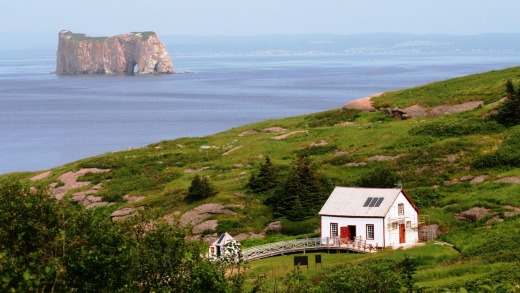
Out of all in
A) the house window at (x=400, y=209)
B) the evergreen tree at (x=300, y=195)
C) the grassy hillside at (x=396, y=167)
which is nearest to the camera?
the grassy hillside at (x=396, y=167)

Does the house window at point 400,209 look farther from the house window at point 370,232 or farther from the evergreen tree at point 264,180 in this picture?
the evergreen tree at point 264,180

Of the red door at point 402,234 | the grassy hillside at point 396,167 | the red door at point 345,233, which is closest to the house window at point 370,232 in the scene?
the red door at point 345,233

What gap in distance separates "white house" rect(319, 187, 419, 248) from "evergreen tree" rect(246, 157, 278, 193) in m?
11.7

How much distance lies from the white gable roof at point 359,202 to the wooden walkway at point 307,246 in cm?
172

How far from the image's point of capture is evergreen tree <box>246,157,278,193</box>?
67750mm

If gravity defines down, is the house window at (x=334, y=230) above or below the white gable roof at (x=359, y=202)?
below

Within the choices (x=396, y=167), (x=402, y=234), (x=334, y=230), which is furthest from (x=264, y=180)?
(x=402, y=234)

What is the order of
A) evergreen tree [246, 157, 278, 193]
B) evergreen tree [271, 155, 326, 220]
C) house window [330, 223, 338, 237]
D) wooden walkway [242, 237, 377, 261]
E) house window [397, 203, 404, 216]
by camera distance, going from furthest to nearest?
evergreen tree [246, 157, 278, 193] → evergreen tree [271, 155, 326, 220] → house window [330, 223, 338, 237] → house window [397, 203, 404, 216] → wooden walkway [242, 237, 377, 261]

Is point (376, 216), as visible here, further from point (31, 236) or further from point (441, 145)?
point (31, 236)

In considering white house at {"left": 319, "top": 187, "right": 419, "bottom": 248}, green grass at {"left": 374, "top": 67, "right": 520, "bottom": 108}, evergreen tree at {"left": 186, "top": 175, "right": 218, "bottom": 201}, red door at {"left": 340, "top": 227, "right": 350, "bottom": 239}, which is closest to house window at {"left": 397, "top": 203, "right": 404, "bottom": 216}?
white house at {"left": 319, "top": 187, "right": 419, "bottom": 248}

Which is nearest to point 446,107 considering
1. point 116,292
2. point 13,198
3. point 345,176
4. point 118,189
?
point 345,176

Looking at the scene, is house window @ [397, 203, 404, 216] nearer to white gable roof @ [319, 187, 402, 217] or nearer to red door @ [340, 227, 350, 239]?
white gable roof @ [319, 187, 402, 217]

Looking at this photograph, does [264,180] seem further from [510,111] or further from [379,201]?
[510,111]

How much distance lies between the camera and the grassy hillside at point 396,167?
163 feet
